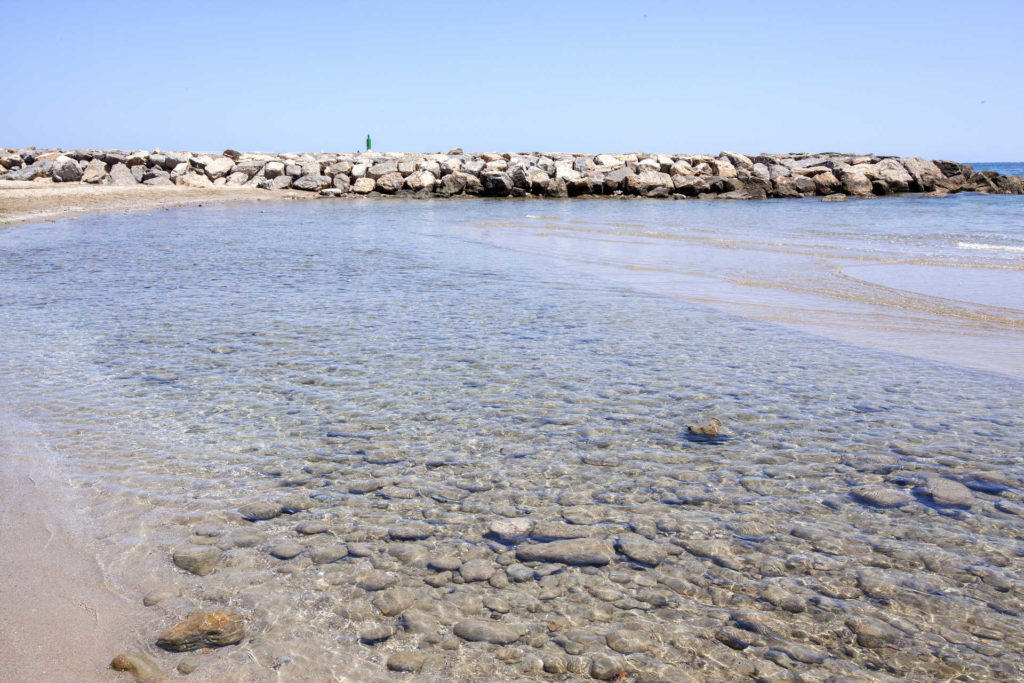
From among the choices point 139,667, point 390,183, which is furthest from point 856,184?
point 139,667

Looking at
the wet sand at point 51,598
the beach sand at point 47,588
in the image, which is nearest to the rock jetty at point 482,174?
the beach sand at point 47,588

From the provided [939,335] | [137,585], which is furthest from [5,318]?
[939,335]

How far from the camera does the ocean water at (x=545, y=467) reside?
2574 millimetres

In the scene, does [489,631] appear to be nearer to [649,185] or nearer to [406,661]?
[406,661]

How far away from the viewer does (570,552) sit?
3068mm

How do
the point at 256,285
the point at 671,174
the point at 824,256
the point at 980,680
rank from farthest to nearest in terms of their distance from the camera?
the point at 671,174, the point at 824,256, the point at 256,285, the point at 980,680

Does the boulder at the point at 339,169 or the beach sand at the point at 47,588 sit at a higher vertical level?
the boulder at the point at 339,169

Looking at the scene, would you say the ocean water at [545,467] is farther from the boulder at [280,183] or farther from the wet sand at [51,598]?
the boulder at [280,183]

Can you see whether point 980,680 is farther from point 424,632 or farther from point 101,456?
point 101,456

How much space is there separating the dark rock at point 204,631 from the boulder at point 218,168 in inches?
1246

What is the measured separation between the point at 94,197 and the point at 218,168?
7.95 meters

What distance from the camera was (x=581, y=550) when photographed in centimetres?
308

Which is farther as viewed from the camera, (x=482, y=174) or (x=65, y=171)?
(x=482, y=174)

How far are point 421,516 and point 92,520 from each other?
1.44 meters
